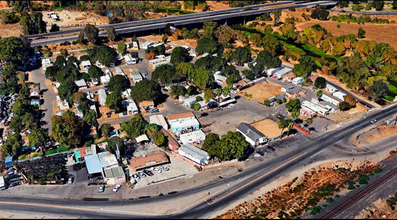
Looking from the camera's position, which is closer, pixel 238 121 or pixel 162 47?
pixel 238 121

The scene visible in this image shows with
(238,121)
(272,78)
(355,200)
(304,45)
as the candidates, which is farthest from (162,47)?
(355,200)

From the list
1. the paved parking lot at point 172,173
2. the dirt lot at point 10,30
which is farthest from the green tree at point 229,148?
the dirt lot at point 10,30

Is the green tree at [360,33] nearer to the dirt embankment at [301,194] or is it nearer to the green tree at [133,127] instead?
the dirt embankment at [301,194]

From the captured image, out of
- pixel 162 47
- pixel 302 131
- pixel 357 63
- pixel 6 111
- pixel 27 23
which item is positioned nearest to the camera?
pixel 302 131

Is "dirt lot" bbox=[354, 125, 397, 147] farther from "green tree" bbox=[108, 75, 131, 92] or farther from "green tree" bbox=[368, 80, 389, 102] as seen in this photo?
"green tree" bbox=[108, 75, 131, 92]

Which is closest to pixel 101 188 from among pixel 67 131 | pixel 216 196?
pixel 67 131

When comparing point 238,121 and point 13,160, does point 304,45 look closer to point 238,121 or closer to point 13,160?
point 238,121
